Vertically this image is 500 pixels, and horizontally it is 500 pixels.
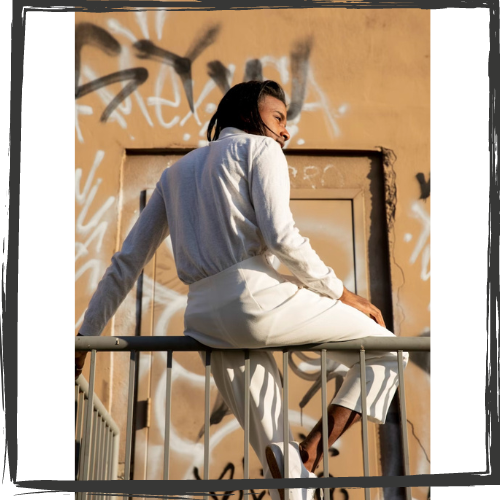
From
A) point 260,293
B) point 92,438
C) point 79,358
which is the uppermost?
point 260,293

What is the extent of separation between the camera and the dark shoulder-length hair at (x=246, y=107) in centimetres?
294

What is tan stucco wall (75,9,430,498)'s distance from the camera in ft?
17.2

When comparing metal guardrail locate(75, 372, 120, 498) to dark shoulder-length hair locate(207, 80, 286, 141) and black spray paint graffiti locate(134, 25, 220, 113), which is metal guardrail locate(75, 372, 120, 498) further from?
black spray paint graffiti locate(134, 25, 220, 113)

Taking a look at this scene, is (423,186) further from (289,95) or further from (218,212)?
Result: (218,212)

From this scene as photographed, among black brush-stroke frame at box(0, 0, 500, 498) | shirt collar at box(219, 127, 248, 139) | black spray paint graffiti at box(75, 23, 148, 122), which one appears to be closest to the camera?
black brush-stroke frame at box(0, 0, 500, 498)

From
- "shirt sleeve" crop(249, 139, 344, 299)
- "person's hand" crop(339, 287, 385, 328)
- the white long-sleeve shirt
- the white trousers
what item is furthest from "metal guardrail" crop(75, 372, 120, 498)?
"person's hand" crop(339, 287, 385, 328)

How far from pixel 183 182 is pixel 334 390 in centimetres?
251

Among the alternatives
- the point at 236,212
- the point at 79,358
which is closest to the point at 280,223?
the point at 236,212

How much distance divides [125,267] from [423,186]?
9.71ft

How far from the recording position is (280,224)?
8.43 feet

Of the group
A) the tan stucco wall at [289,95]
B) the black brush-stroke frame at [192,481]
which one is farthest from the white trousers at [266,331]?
the tan stucco wall at [289,95]

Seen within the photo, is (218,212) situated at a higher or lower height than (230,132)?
lower

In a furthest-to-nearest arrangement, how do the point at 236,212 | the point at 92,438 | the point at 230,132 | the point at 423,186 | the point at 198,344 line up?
1. the point at 423,186
2. the point at 92,438
3. the point at 230,132
4. the point at 198,344
5. the point at 236,212

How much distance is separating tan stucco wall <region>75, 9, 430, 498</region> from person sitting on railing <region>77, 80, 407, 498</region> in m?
2.45
